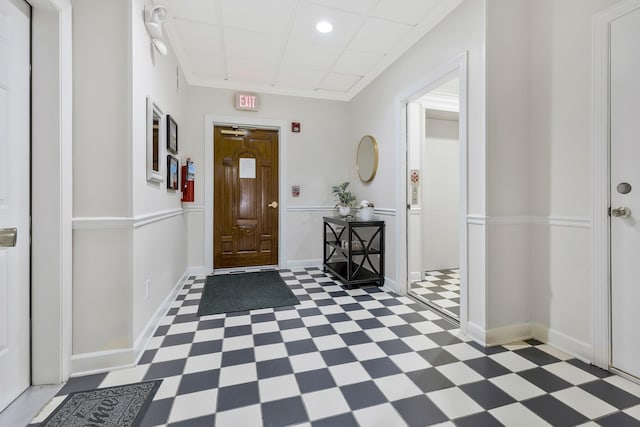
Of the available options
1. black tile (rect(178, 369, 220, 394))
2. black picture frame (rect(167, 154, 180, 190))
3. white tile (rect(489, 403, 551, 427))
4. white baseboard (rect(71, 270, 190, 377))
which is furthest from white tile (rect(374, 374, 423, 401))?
black picture frame (rect(167, 154, 180, 190))

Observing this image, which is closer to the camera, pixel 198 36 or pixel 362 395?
pixel 362 395

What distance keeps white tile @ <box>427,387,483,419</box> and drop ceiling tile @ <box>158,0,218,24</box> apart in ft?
10.5

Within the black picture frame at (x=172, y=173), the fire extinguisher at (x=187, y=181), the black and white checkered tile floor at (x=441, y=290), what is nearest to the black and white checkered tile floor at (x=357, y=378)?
the black and white checkered tile floor at (x=441, y=290)

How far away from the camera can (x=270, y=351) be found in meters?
1.99

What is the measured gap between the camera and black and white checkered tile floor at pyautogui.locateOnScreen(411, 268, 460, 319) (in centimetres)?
281

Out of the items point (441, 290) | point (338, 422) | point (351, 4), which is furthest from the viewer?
point (441, 290)

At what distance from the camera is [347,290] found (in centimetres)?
331

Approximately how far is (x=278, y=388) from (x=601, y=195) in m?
2.20

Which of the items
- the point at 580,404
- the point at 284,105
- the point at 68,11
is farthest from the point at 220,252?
the point at 580,404

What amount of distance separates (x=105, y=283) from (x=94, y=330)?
284mm

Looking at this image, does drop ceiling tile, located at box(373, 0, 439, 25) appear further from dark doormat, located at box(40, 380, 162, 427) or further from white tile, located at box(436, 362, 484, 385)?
dark doormat, located at box(40, 380, 162, 427)

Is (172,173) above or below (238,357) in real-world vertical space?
above

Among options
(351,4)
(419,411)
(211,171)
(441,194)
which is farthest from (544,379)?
(211,171)

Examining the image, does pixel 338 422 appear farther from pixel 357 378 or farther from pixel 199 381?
pixel 199 381
